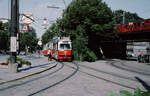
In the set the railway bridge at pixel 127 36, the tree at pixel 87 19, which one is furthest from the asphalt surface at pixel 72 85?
the railway bridge at pixel 127 36

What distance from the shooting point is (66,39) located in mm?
23562

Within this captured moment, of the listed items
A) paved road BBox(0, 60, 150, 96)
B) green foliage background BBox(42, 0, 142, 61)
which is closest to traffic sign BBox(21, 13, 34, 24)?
paved road BBox(0, 60, 150, 96)

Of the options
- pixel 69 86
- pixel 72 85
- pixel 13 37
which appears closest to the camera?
pixel 69 86

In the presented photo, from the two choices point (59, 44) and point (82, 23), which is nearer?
point (59, 44)

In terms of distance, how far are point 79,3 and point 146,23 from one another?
1157 centimetres

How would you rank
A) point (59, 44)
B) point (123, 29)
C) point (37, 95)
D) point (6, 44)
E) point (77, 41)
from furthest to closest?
point (6, 44), point (123, 29), point (77, 41), point (59, 44), point (37, 95)

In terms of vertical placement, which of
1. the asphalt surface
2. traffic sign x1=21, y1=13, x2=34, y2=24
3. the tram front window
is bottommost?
the asphalt surface

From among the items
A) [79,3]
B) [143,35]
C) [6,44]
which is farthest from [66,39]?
[6,44]

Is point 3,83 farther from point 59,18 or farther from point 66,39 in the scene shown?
point 59,18

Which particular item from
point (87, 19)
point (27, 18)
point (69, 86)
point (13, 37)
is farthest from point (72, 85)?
point (87, 19)

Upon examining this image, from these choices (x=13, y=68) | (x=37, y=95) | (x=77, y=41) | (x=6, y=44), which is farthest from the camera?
(x=6, y=44)

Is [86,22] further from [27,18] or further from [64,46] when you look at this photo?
[27,18]

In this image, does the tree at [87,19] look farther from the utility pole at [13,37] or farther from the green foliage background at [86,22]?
the utility pole at [13,37]

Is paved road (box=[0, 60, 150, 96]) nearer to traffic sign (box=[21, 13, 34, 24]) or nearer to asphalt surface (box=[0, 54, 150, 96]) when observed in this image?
asphalt surface (box=[0, 54, 150, 96])
